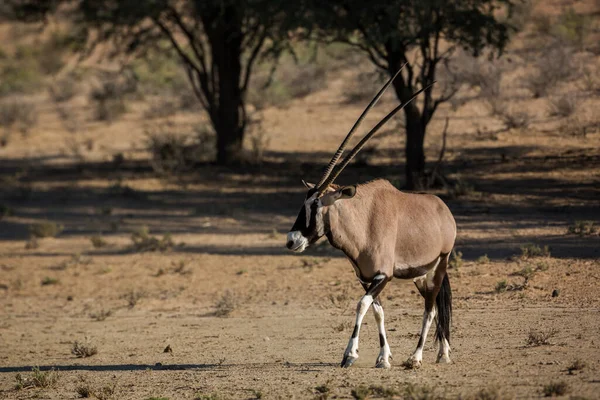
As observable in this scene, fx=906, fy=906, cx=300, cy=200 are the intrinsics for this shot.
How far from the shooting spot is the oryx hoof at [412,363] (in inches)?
295

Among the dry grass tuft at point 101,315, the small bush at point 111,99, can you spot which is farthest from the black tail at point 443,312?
the small bush at point 111,99

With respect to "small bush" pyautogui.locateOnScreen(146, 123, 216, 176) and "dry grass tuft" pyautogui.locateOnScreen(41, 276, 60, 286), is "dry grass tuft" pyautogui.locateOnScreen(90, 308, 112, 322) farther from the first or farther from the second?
"small bush" pyautogui.locateOnScreen(146, 123, 216, 176)

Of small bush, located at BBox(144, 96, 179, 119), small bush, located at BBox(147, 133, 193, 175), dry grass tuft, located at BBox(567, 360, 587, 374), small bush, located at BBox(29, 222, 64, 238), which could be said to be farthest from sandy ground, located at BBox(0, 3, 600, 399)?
small bush, located at BBox(144, 96, 179, 119)

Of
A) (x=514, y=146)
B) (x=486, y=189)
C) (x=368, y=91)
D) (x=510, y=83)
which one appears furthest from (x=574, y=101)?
(x=368, y=91)

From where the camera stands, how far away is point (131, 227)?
1720cm

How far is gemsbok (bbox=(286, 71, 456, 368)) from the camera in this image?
720cm

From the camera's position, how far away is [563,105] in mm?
22438

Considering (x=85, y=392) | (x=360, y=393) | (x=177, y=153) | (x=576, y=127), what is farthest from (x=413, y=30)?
(x=360, y=393)

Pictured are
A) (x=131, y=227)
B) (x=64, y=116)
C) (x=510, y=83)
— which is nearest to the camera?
(x=131, y=227)

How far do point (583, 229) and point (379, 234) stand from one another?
7.12 meters

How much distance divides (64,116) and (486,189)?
2223 cm

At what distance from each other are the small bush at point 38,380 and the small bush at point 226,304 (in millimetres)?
2992

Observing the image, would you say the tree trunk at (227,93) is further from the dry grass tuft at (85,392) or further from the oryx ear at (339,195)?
the oryx ear at (339,195)

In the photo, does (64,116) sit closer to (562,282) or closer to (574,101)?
(574,101)
